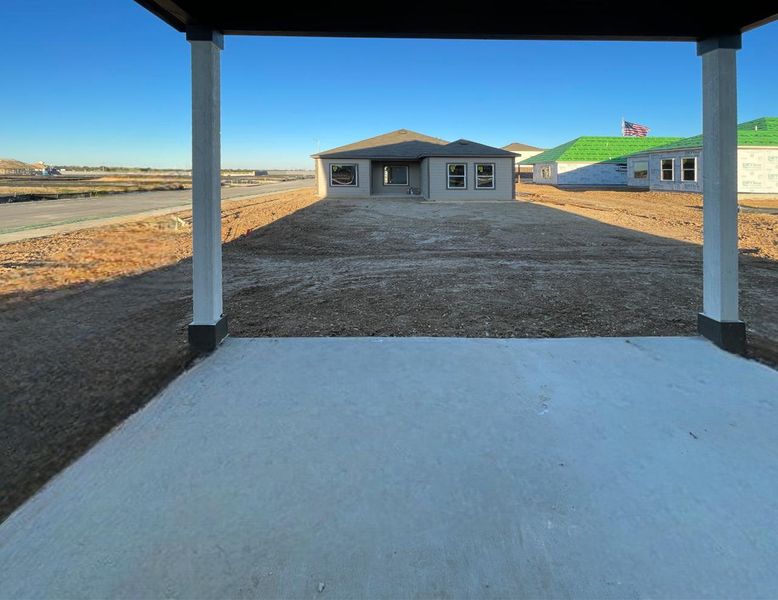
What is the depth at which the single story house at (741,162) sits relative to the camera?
87.4ft

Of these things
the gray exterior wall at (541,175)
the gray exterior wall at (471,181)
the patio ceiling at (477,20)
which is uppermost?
the gray exterior wall at (541,175)

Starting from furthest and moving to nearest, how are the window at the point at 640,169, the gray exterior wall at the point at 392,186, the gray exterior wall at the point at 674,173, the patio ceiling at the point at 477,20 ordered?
the window at the point at 640,169 → the gray exterior wall at the point at 392,186 → the gray exterior wall at the point at 674,173 → the patio ceiling at the point at 477,20

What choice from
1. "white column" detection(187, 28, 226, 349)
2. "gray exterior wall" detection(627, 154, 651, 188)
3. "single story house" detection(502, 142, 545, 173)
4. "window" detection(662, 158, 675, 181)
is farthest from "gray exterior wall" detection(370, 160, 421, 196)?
"single story house" detection(502, 142, 545, 173)

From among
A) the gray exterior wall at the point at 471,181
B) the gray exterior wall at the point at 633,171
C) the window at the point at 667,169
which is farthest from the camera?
the gray exterior wall at the point at 633,171

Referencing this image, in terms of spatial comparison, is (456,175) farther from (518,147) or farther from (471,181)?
(518,147)

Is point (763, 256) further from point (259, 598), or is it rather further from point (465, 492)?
point (259, 598)

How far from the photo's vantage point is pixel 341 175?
28.3 metres

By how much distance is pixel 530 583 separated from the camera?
1928mm

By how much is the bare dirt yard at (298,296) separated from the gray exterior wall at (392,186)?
49.8ft

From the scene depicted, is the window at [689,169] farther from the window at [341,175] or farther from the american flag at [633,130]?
the american flag at [633,130]

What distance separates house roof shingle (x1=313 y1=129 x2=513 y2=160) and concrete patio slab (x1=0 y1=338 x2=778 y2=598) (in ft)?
76.2

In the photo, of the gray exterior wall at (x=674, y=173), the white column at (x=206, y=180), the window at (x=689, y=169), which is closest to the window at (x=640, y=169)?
the gray exterior wall at (x=674, y=173)

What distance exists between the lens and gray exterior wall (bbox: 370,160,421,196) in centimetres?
2925

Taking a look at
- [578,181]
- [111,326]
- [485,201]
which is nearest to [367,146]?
[485,201]
